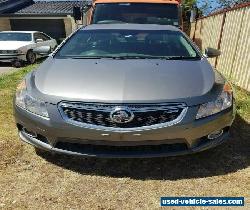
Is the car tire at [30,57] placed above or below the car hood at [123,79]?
below

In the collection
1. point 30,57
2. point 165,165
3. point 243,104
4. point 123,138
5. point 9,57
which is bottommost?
point 30,57

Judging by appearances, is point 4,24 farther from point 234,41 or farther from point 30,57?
point 234,41

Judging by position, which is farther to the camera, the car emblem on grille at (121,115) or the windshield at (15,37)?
the windshield at (15,37)

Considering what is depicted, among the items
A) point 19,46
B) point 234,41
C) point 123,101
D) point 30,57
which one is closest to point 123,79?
point 123,101

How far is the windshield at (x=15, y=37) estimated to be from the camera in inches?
546

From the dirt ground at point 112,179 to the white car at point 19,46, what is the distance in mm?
7874

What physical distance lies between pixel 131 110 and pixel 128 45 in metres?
1.71

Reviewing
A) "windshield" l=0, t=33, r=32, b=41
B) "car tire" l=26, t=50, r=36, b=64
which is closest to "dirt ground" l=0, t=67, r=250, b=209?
"car tire" l=26, t=50, r=36, b=64

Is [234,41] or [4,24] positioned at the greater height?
[234,41]

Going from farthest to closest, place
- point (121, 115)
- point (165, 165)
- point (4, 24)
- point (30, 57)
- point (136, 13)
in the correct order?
point (4, 24) < point (30, 57) < point (136, 13) < point (165, 165) < point (121, 115)

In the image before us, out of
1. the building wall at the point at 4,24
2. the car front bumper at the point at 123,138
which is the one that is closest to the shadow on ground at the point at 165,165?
the car front bumper at the point at 123,138

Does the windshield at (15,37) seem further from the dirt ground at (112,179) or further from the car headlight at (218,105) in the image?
the car headlight at (218,105)

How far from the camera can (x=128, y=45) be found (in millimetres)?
4648

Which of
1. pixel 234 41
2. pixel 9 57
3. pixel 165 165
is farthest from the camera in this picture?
pixel 9 57
